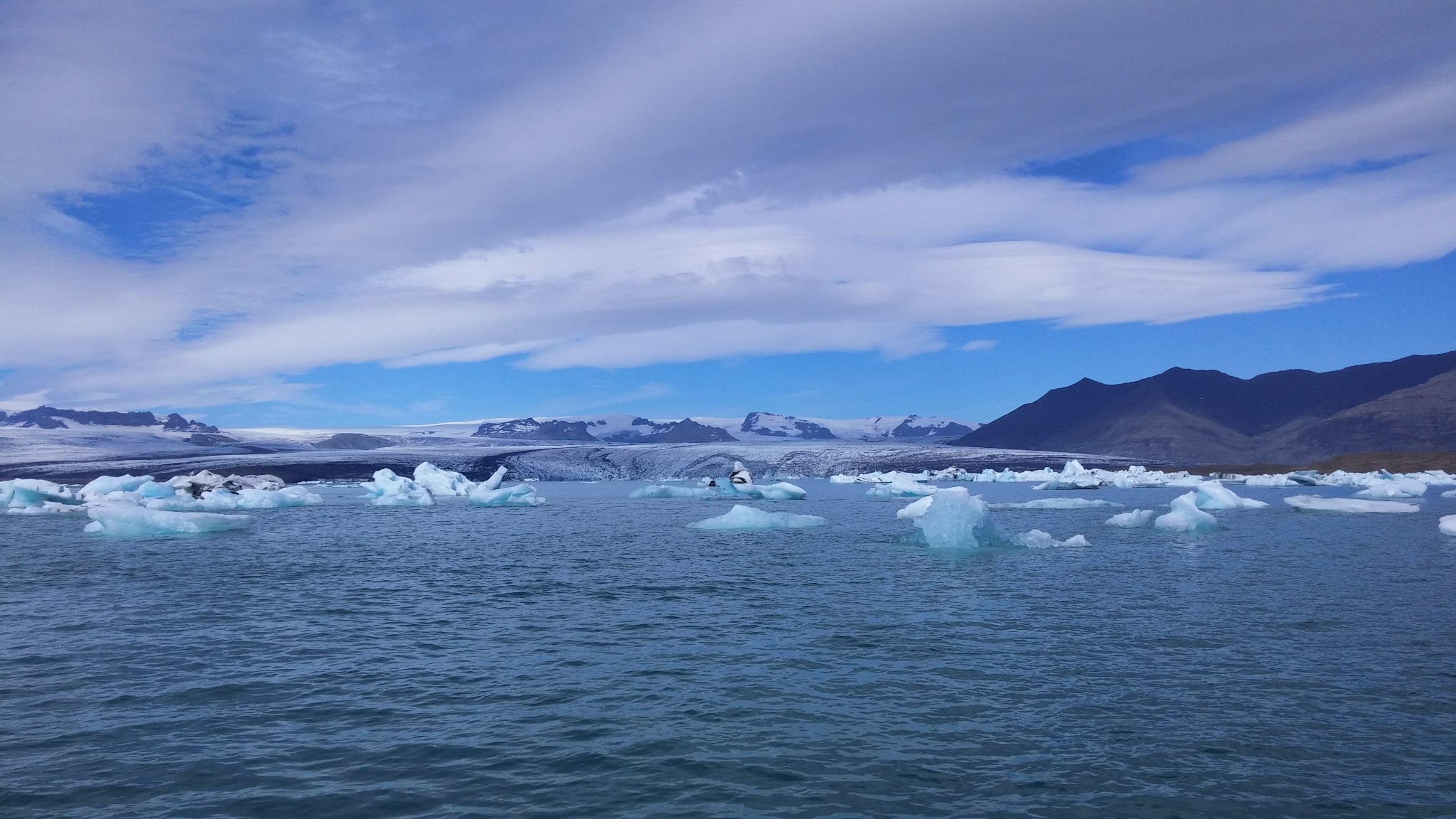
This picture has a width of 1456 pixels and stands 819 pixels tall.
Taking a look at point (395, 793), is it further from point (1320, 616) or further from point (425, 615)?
point (1320, 616)

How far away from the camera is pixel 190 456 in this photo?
433 ft

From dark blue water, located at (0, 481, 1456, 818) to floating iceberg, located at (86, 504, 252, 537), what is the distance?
9209mm

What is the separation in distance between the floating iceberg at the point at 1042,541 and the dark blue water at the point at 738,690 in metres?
3.47

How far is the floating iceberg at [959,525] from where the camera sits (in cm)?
2580

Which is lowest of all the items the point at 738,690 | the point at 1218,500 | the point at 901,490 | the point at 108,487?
the point at 738,690

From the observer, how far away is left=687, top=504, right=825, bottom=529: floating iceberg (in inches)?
1403

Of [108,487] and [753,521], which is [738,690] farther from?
[108,487]

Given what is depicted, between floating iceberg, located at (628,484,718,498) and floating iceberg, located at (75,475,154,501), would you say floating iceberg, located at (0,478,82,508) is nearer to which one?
floating iceberg, located at (75,475,154,501)

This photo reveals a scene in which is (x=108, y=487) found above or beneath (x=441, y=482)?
above

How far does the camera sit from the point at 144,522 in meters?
32.4

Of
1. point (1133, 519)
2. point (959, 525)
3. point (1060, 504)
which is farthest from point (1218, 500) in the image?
point (959, 525)

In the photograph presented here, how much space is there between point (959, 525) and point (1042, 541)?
2853 mm

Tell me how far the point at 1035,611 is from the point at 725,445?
419 ft

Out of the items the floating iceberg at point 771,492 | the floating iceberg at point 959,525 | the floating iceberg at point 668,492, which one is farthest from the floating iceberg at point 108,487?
the floating iceberg at point 959,525
